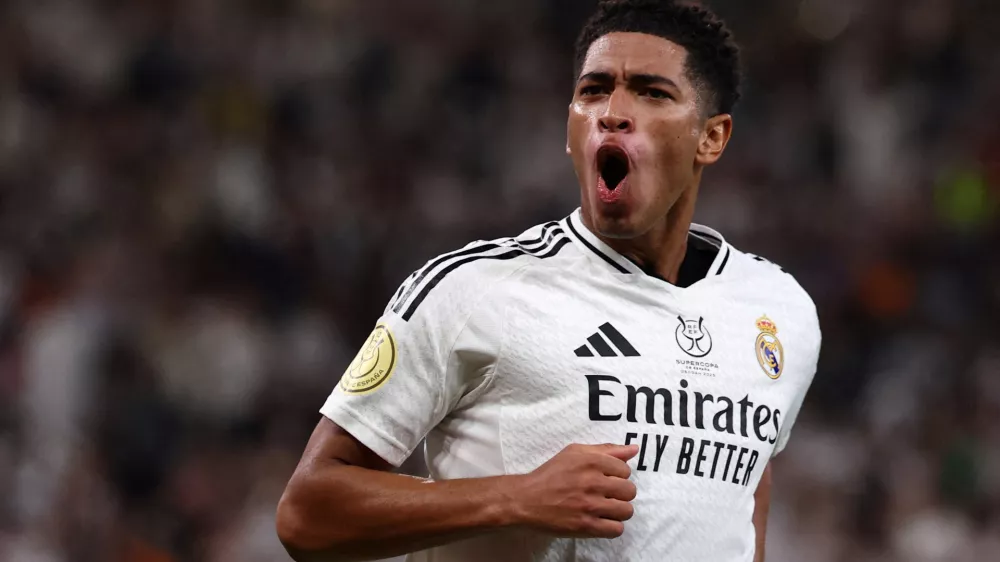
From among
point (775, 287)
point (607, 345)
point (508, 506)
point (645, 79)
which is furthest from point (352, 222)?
point (508, 506)

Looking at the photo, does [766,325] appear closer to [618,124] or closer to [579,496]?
[618,124]

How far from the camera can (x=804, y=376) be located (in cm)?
317

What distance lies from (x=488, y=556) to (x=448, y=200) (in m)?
5.75

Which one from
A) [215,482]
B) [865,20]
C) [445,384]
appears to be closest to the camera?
[445,384]

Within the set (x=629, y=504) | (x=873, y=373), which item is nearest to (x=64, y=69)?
(x=873, y=373)

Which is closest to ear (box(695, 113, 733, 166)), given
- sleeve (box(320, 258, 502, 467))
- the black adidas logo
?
the black adidas logo

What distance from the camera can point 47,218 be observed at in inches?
289

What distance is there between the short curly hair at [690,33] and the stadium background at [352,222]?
354 centimetres

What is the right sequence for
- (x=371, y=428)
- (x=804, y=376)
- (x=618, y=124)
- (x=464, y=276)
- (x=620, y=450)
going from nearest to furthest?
1. (x=620, y=450)
2. (x=371, y=428)
3. (x=464, y=276)
4. (x=618, y=124)
5. (x=804, y=376)

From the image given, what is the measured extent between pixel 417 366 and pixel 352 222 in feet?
17.4

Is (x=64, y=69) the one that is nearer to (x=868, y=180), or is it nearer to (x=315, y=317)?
(x=315, y=317)

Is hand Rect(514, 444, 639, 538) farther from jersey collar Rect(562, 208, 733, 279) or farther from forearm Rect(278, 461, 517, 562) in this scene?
jersey collar Rect(562, 208, 733, 279)

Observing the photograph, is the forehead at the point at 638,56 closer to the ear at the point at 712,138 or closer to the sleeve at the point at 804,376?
the ear at the point at 712,138

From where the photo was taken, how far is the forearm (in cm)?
246
